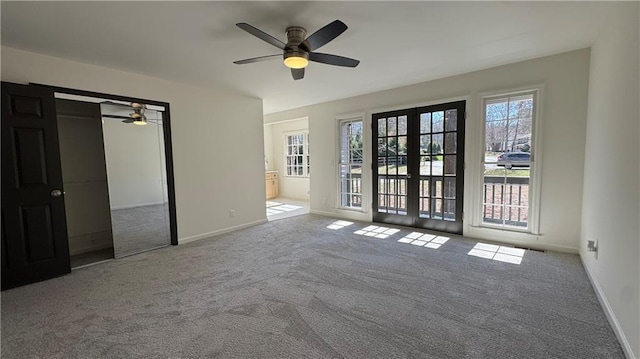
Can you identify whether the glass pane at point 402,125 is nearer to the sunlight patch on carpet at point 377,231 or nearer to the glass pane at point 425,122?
the glass pane at point 425,122

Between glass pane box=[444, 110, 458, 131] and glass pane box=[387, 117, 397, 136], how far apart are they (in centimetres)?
87

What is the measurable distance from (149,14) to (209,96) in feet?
7.49

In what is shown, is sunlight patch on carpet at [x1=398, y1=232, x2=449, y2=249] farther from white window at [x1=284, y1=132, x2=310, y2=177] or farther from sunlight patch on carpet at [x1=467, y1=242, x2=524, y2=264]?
white window at [x1=284, y1=132, x2=310, y2=177]

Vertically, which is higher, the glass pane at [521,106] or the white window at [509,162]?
the glass pane at [521,106]

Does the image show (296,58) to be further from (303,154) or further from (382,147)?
(303,154)

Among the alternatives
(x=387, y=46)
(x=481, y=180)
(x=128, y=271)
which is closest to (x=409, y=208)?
(x=481, y=180)

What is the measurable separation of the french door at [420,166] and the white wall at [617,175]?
1.56 m

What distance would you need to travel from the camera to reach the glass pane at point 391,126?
192 inches

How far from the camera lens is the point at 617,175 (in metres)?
2.10

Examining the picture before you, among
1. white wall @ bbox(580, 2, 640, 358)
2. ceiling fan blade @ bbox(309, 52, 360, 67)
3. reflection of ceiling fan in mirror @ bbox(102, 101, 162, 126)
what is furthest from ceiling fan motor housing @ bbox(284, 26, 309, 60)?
reflection of ceiling fan in mirror @ bbox(102, 101, 162, 126)

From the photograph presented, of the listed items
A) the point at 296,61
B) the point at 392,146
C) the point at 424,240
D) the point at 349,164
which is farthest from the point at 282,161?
the point at 296,61

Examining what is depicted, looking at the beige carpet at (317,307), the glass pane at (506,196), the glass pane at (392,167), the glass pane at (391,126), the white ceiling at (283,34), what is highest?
the white ceiling at (283,34)

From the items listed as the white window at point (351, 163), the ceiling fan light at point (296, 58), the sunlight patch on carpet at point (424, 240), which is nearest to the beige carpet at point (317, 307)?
the sunlight patch on carpet at point (424, 240)

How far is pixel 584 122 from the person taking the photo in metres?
3.24
